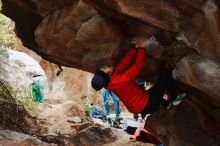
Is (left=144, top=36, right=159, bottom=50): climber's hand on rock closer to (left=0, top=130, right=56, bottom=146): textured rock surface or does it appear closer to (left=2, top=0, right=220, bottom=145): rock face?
(left=2, top=0, right=220, bottom=145): rock face

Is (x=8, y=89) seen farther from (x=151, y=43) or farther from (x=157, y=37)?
(x=157, y=37)

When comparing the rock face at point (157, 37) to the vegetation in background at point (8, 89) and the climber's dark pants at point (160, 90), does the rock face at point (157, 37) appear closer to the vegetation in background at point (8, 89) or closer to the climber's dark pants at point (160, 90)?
the climber's dark pants at point (160, 90)

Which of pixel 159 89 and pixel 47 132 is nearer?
pixel 159 89

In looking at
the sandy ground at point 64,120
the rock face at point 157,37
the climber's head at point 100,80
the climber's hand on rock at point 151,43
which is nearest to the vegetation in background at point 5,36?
the rock face at point 157,37

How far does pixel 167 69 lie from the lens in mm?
7867

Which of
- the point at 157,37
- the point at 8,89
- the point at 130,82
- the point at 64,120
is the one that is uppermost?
the point at 157,37

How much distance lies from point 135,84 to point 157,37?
1021 mm

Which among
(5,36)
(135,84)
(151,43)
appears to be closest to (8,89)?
(5,36)

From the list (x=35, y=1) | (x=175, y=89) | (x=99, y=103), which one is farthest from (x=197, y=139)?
(x=99, y=103)

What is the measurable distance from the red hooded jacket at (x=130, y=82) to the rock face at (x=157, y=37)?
0.41 meters

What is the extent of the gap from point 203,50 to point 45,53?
5.12m

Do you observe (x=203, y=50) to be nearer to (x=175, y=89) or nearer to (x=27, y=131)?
(x=175, y=89)

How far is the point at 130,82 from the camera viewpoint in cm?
735

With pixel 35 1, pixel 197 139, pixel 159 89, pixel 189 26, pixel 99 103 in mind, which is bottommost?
pixel 99 103
